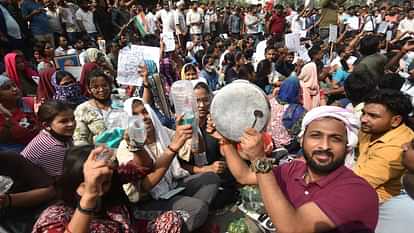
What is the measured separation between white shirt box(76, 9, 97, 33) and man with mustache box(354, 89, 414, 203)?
9428mm

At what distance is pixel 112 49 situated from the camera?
8.57m

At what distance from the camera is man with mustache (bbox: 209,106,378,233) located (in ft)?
5.67

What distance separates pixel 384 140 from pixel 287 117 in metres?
1.90

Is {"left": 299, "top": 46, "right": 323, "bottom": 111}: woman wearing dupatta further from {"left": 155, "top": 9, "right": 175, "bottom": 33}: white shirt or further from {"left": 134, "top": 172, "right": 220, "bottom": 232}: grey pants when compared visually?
{"left": 155, "top": 9, "right": 175, "bottom": 33}: white shirt

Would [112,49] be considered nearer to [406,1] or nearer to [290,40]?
[290,40]

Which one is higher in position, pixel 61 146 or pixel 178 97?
pixel 178 97

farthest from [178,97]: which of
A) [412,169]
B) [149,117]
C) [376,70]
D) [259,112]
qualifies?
[376,70]

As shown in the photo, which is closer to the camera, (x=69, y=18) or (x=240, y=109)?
(x=240, y=109)

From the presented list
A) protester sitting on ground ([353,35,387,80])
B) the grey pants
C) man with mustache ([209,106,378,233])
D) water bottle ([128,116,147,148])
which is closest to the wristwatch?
man with mustache ([209,106,378,233])

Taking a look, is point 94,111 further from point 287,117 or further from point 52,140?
point 287,117

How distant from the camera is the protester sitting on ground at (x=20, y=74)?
5.23 m

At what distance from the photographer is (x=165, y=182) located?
3277mm

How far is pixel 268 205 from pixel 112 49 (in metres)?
7.44

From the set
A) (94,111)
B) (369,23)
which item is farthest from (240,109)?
(369,23)
